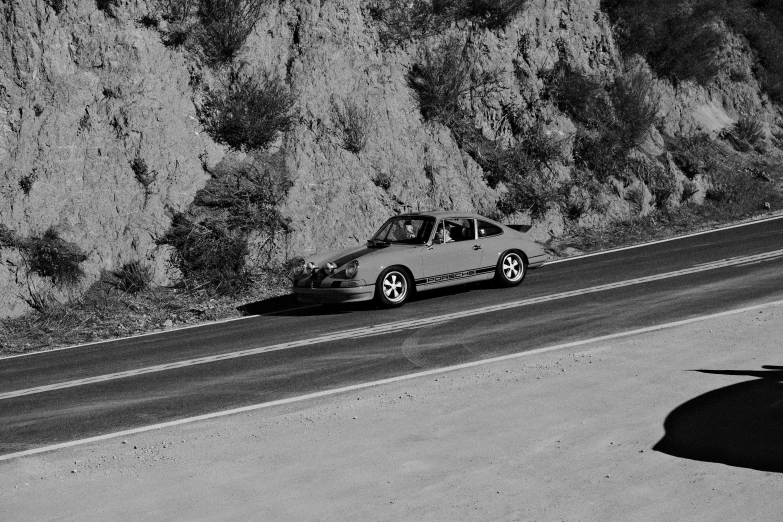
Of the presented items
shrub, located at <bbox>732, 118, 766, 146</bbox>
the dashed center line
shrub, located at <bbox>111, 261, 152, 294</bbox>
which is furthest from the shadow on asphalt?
shrub, located at <bbox>732, 118, 766, 146</bbox>

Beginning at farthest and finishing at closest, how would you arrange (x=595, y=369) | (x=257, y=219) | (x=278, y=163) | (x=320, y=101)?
(x=320, y=101), (x=278, y=163), (x=257, y=219), (x=595, y=369)

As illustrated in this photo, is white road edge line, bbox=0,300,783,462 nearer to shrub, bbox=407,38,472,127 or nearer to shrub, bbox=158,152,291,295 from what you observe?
shrub, bbox=158,152,291,295

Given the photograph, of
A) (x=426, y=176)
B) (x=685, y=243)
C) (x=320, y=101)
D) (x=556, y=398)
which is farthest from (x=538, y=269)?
(x=556, y=398)

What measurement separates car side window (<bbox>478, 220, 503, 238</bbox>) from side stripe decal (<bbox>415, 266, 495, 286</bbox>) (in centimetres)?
60

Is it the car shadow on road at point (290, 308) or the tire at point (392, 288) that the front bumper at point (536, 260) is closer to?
the tire at point (392, 288)

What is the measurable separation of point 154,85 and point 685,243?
1164 centimetres

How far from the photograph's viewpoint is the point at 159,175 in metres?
18.9

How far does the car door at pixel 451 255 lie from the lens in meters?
15.0

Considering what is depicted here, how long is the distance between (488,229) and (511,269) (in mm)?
789

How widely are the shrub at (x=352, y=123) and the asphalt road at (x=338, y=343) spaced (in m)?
Result: 6.02

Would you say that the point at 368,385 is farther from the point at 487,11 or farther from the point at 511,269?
the point at 487,11

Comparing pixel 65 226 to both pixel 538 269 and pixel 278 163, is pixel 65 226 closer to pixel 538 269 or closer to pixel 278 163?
pixel 278 163

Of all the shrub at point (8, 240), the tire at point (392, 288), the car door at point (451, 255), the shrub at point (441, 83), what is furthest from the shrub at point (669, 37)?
the shrub at point (8, 240)

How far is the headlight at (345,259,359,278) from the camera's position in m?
14.4
